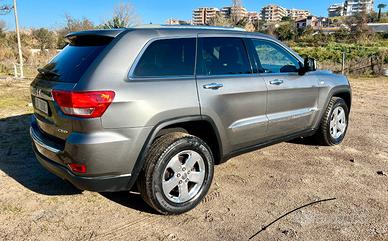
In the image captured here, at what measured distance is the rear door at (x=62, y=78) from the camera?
2.85 metres

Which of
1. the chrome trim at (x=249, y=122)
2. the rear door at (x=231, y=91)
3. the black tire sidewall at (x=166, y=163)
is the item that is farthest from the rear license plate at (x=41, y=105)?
the chrome trim at (x=249, y=122)

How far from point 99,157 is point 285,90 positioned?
247 centimetres

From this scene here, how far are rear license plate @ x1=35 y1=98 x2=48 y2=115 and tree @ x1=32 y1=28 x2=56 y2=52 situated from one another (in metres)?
24.8

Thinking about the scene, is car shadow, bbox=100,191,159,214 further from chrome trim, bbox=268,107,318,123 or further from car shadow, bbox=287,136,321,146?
car shadow, bbox=287,136,321,146

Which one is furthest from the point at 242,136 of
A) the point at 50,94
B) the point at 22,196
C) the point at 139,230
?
the point at 22,196

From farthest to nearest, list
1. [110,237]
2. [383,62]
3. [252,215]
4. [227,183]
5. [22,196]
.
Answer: [383,62]
[227,183]
[22,196]
[252,215]
[110,237]

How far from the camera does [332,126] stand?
523cm

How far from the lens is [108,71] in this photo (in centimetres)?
280

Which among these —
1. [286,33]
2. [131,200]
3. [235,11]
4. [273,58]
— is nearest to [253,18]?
[286,33]

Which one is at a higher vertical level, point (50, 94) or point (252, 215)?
point (50, 94)

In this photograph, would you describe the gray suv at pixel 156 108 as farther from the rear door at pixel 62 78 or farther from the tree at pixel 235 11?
the tree at pixel 235 11

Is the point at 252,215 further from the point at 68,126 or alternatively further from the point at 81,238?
the point at 68,126

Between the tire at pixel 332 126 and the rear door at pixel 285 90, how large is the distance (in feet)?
1.25

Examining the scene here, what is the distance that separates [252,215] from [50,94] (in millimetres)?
2132
